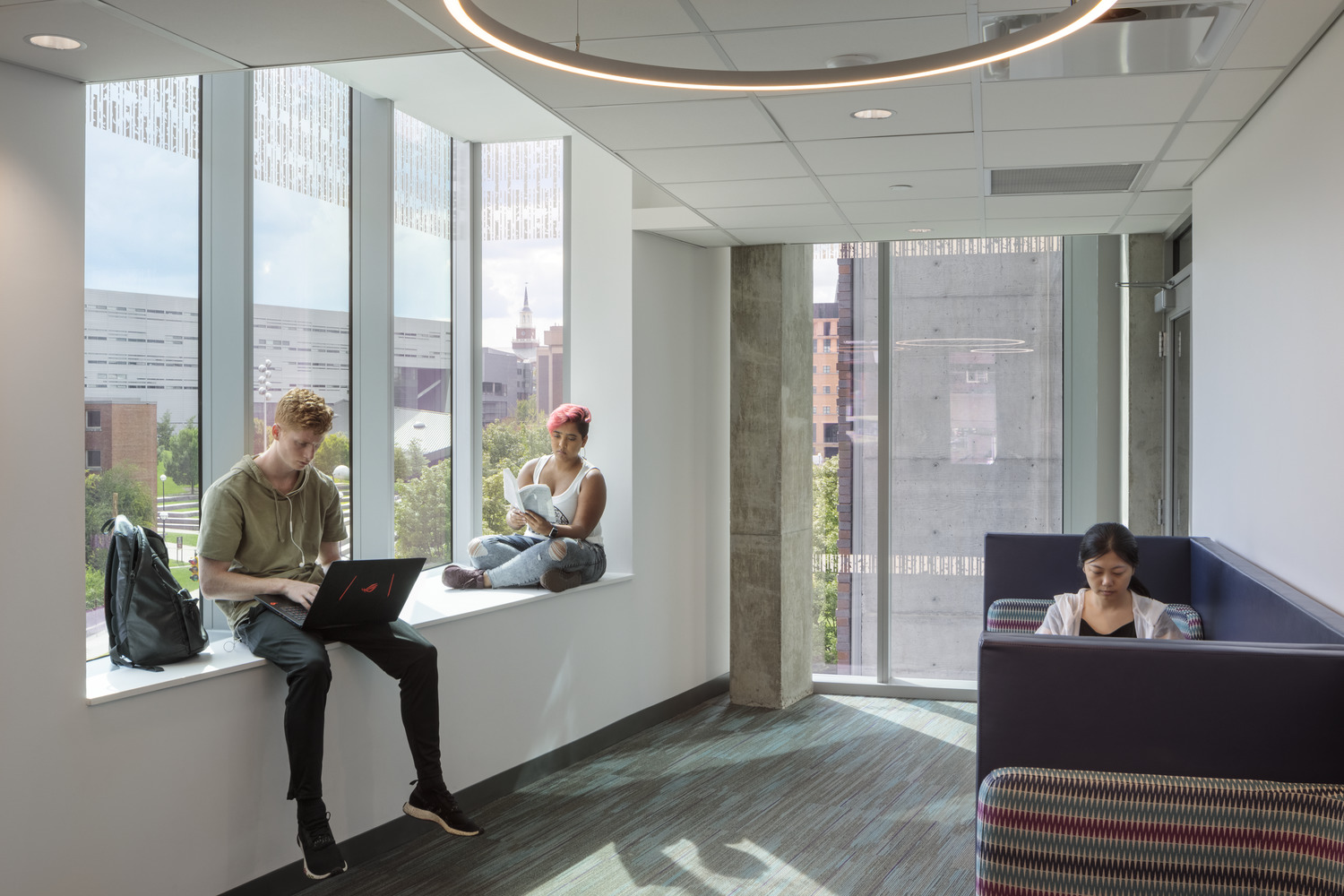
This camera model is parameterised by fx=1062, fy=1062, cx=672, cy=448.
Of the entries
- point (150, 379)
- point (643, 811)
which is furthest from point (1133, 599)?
point (150, 379)

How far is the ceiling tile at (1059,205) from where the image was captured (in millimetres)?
4820

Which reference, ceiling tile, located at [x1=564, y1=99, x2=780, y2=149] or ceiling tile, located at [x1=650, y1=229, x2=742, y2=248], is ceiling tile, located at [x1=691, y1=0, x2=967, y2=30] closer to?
ceiling tile, located at [x1=564, y1=99, x2=780, y2=149]

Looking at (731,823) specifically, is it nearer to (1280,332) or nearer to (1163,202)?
(1280,332)

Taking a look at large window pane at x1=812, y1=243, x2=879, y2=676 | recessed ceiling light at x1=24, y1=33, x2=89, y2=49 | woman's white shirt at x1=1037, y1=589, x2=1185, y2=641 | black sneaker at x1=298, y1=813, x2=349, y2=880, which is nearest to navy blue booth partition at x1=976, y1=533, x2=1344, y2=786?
woman's white shirt at x1=1037, y1=589, x2=1185, y2=641

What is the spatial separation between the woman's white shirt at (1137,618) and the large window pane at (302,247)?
3.13m

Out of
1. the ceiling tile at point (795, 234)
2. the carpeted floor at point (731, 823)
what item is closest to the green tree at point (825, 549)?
the carpeted floor at point (731, 823)

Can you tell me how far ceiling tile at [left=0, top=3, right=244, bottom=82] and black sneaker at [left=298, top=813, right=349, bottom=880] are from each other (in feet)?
7.76

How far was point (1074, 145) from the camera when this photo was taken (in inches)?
154

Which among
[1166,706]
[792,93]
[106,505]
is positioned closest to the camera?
[1166,706]

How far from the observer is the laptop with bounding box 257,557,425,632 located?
3.62m

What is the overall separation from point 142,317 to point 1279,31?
147 inches

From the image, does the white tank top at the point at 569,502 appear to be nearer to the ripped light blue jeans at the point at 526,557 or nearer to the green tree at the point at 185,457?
the ripped light blue jeans at the point at 526,557

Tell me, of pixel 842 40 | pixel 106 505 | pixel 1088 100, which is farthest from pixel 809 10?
pixel 106 505

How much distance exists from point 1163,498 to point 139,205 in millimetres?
5224
